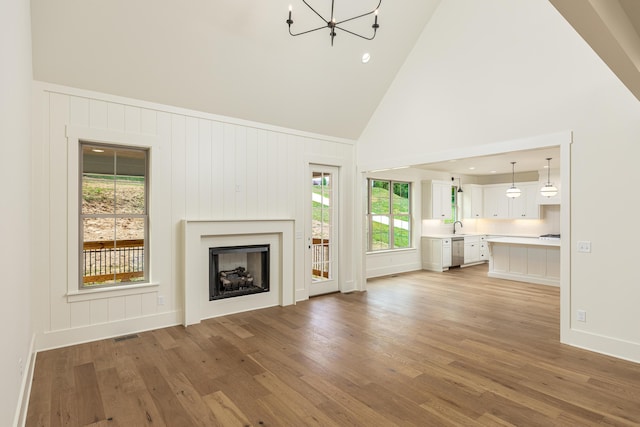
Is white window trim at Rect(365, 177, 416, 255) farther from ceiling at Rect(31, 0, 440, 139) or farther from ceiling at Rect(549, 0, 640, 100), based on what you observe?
ceiling at Rect(549, 0, 640, 100)

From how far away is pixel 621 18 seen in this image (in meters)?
1.66

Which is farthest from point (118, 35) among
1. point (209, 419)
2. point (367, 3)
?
point (209, 419)

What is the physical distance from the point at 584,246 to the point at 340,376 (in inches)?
116

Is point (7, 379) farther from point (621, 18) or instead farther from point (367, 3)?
point (367, 3)

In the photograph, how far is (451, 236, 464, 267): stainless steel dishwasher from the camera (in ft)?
29.0

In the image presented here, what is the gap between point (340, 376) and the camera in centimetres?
307

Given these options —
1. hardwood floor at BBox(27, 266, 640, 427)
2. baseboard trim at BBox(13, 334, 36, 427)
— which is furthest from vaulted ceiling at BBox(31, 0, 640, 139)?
baseboard trim at BBox(13, 334, 36, 427)

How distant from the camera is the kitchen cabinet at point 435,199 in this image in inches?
346

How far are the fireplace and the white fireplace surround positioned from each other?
0.22 feet

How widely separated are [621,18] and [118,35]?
165 inches

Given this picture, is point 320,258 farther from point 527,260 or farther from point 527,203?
point 527,203

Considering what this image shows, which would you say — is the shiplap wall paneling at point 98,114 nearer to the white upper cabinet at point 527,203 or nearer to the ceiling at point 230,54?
the ceiling at point 230,54

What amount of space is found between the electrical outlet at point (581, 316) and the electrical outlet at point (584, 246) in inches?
25.9

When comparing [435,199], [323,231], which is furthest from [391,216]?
[323,231]
